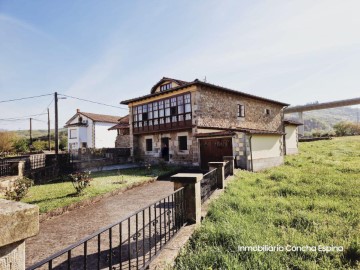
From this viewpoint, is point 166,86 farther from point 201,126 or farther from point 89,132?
point 89,132

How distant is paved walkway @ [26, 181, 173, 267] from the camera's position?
5155mm

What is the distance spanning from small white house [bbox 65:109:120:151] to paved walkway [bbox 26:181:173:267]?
27.1 m

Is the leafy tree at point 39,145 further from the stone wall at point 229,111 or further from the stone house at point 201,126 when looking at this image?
the stone wall at point 229,111

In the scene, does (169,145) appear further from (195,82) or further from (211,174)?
(211,174)

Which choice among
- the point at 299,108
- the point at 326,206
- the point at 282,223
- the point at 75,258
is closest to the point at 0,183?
the point at 75,258

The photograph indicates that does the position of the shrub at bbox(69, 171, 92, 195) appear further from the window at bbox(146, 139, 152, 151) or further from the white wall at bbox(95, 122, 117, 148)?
the white wall at bbox(95, 122, 117, 148)

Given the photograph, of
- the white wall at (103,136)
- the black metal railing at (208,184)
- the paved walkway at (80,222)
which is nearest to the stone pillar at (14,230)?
the paved walkway at (80,222)

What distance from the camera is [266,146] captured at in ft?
55.9

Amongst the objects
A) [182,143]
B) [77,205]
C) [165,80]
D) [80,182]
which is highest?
[165,80]

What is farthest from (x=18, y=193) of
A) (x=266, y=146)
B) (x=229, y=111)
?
(x=229, y=111)

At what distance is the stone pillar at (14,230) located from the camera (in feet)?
4.69

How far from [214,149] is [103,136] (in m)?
24.6

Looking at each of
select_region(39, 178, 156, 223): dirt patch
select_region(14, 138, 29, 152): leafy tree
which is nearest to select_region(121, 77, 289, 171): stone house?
select_region(39, 178, 156, 223): dirt patch

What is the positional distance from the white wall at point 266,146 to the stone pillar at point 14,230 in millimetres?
15328
